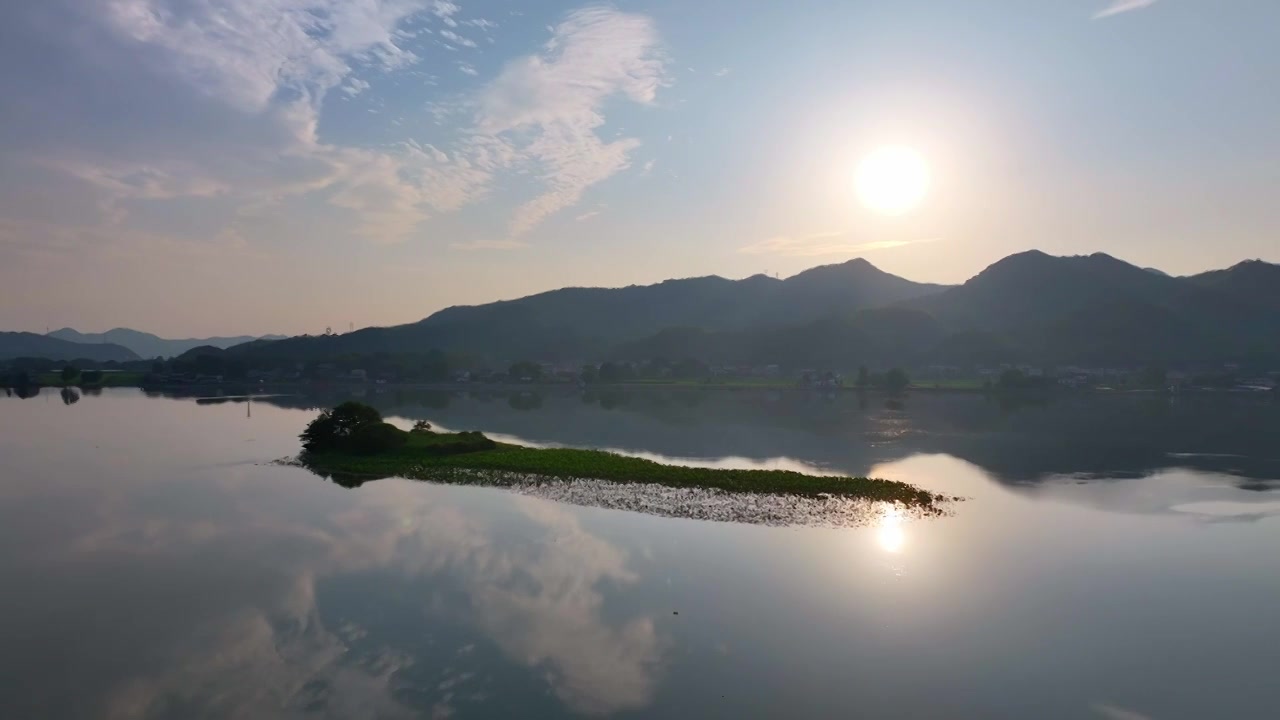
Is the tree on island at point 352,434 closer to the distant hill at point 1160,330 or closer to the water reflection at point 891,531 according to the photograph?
the water reflection at point 891,531

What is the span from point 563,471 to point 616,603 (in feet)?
61.0

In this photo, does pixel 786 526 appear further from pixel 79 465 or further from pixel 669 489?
pixel 79 465

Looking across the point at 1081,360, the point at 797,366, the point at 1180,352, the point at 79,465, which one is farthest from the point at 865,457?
the point at 1180,352

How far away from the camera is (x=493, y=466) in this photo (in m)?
38.0

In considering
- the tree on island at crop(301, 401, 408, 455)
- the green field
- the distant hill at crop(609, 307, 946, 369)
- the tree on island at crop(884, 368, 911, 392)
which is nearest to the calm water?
the green field

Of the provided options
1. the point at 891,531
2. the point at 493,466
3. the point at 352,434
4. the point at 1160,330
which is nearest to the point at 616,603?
the point at 891,531

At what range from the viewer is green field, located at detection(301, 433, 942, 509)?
32094mm

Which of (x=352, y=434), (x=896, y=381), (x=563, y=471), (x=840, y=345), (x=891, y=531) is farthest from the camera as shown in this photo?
(x=840, y=345)

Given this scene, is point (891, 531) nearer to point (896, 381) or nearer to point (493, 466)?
point (493, 466)

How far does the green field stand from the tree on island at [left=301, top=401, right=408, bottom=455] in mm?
662

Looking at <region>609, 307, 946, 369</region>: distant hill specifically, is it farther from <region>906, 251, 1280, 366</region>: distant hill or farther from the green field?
the green field

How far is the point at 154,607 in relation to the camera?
18016 millimetres

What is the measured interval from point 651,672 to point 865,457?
1325 inches

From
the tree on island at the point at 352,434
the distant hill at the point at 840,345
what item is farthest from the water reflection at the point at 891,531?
the distant hill at the point at 840,345
